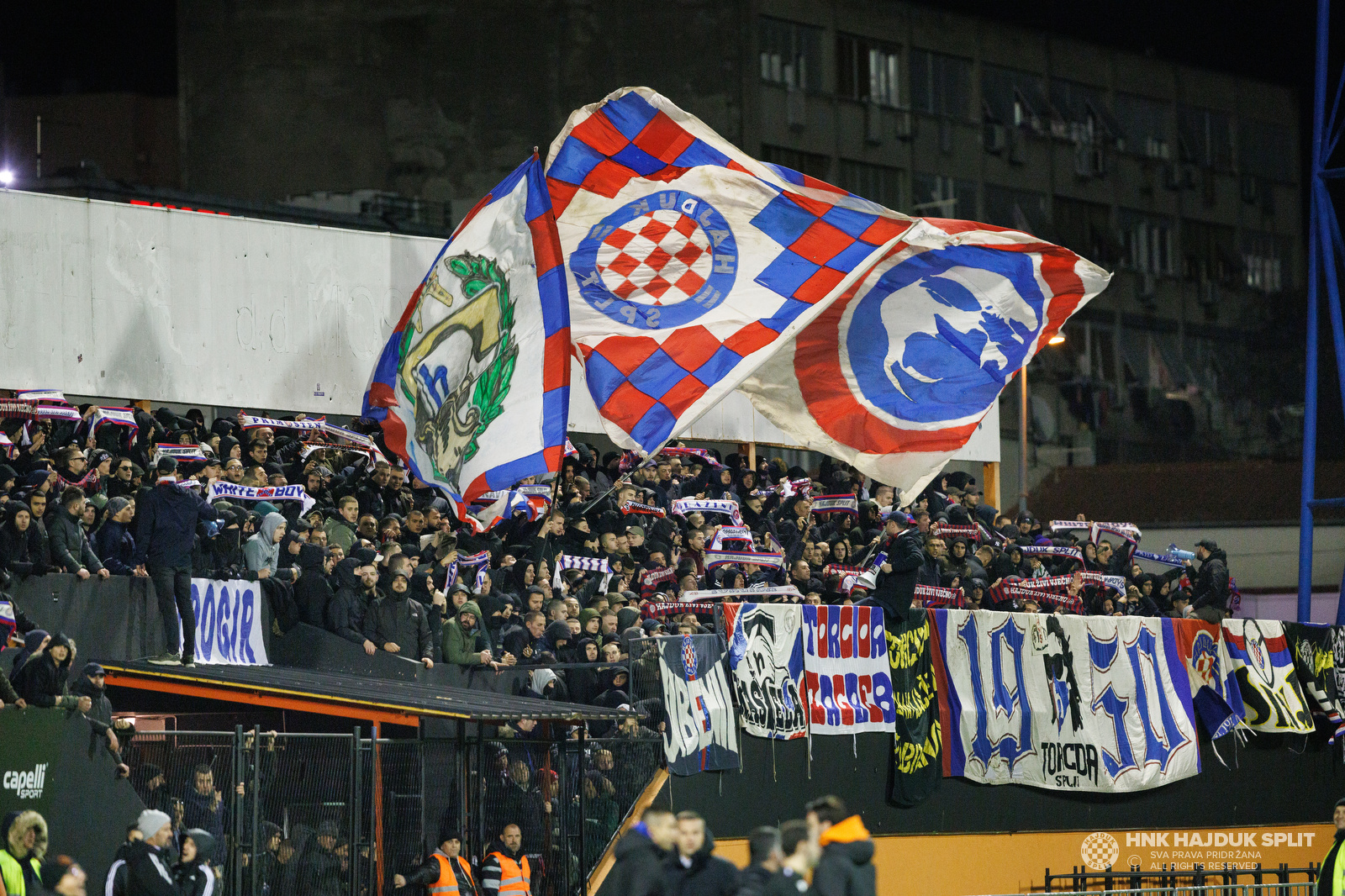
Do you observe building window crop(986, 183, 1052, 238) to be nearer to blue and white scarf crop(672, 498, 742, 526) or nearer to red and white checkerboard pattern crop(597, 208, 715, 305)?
blue and white scarf crop(672, 498, 742, 526)

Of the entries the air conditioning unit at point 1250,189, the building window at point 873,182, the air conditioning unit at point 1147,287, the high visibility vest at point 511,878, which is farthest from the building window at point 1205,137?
the high visibility vest at point 511,878

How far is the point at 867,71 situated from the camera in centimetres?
6059

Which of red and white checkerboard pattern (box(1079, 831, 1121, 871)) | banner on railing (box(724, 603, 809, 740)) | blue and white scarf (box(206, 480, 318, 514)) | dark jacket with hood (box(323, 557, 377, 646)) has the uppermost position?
blue and white scarf (box(206, 480, 318, 514))

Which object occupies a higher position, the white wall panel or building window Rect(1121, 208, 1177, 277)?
building window Rect(1121, 208, 1177, 277)

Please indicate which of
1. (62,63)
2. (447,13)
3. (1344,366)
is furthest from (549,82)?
(1344,366)

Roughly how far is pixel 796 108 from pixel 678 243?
3506 cm

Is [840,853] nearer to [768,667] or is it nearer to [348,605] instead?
[768,667]

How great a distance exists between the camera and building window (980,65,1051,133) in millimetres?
64625

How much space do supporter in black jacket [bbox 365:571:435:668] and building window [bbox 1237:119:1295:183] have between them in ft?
196

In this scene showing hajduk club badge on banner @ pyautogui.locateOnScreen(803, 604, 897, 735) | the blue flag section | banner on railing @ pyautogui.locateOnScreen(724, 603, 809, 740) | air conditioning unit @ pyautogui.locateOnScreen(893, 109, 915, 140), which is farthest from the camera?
air conditioning unit @ pyautogui.locateOnScreen(893, 109, 915, 140)

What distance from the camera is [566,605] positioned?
21281mm

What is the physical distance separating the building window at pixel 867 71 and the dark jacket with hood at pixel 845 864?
4906 cm

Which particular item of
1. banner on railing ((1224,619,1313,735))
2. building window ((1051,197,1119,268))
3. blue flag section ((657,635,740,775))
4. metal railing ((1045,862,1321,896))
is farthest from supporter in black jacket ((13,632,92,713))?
building window ((1051,197,1119,268))

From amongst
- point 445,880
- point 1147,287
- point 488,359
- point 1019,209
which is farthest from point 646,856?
point 1147,287
